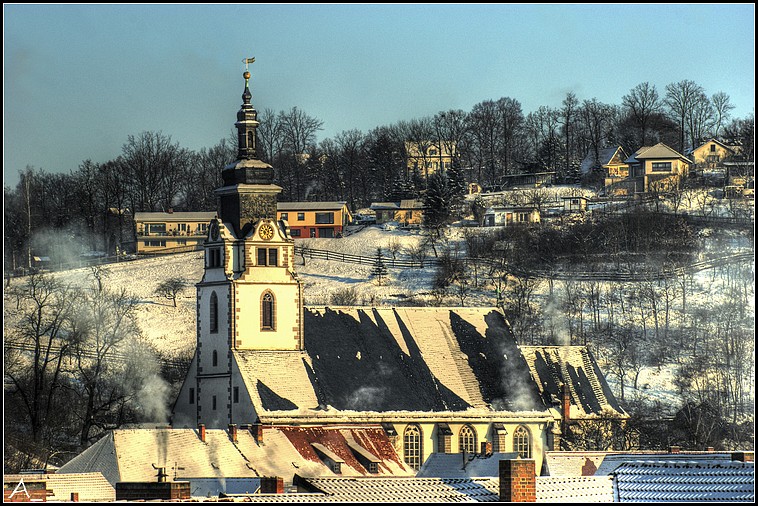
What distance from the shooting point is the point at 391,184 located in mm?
184000

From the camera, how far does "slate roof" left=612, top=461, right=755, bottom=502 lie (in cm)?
4622

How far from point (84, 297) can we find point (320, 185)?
7521cm

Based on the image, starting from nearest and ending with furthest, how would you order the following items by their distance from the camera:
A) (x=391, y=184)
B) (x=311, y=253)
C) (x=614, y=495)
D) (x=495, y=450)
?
(x=614, y=495) → (x=495, y=450) → (x=311, y=253) → (x=391, y=184)

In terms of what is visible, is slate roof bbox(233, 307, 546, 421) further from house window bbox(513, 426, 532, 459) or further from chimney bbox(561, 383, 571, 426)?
chimney bbox(561, 383, 571, 426)

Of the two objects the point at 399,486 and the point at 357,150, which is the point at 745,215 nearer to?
the point at 357,150

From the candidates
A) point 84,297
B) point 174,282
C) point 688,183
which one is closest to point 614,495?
point 84,297

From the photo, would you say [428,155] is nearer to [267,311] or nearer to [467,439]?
[467,439]

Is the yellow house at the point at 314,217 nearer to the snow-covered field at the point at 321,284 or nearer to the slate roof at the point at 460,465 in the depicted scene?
the snow-covered field at the point at 321,284

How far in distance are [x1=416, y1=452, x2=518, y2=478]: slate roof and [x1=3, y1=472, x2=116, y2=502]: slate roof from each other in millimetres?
18419

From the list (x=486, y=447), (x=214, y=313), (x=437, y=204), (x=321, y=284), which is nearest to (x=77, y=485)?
(x=214, y=313)

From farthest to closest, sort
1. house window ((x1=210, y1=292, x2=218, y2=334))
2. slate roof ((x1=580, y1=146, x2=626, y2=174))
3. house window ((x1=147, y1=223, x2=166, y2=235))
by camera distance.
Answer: slate roof ((x1=580, y1=146, x2=626, y2=174)) < house window ((x1=147, y1=223, x2=166, y2=235)) < house window ((x1=210, y1=292, x2=218, y2=334))

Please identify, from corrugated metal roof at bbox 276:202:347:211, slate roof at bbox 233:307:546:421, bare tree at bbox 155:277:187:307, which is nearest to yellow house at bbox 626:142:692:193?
corrugated metal roof at bbox 276:202:347:211

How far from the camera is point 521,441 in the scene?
85375 millimetres

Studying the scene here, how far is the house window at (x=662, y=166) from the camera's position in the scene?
17600cm
